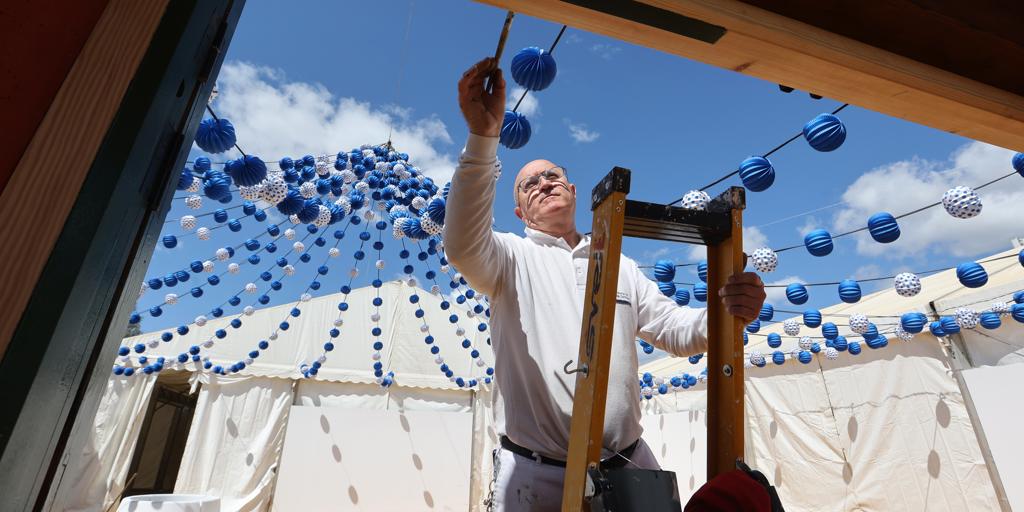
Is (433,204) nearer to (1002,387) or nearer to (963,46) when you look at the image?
(963,46)

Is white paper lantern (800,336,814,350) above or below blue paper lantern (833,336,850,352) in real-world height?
above

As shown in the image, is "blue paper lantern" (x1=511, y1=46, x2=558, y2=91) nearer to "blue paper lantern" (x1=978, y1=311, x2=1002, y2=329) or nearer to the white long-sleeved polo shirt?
the white long-sleeved polo shirt

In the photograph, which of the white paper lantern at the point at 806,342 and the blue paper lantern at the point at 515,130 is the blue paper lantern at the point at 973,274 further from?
the blue paper lantern at the point at 515,130

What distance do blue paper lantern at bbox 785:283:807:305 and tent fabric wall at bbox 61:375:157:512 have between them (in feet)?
37.3

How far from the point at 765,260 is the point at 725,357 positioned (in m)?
3.72

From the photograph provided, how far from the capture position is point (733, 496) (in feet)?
3.20

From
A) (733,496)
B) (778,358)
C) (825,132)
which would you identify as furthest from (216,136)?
(778,358)

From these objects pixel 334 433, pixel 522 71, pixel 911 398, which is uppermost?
pixel 522 71

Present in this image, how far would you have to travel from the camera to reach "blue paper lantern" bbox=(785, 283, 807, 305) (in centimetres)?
516

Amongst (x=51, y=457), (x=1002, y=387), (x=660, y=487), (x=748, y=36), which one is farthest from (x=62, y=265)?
(x=1002, y=387)

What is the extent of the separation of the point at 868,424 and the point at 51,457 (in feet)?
31.3

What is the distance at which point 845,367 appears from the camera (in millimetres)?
7855

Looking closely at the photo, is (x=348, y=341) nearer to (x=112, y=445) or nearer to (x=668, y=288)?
(x=112, y=445)

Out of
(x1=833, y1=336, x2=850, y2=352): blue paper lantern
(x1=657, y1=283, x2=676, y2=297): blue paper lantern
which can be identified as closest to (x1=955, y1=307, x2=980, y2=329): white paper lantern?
(x1=833, y1=336, x2=850, y2=352): blue paper lantern
